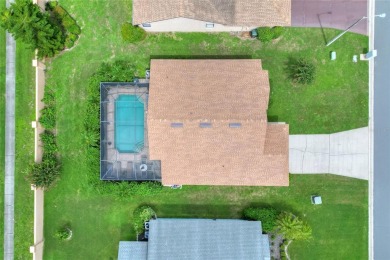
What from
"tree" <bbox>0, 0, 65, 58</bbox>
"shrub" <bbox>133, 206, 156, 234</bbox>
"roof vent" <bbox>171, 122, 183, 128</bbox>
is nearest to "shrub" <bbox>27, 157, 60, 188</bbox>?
"shrub" <bbox>133, 206, 156, 234</bbox>

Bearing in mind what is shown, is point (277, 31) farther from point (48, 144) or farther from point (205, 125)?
point (48, 144)

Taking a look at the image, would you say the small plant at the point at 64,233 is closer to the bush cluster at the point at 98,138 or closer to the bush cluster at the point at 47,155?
the bush cluster at the point at 47,155

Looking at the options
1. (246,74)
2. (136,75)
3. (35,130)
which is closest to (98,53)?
(136,75)

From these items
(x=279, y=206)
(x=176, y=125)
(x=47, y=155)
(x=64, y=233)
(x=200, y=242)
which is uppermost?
(x=176, y=125)

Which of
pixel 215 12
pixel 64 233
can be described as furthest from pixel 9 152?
pixel 215 12
